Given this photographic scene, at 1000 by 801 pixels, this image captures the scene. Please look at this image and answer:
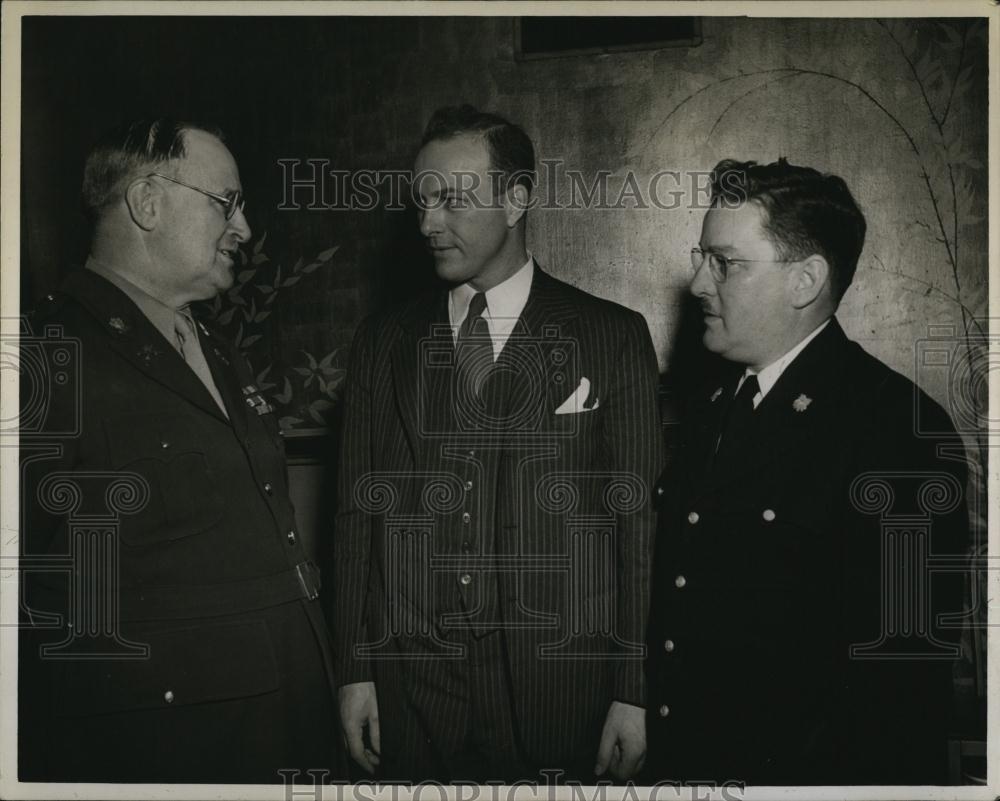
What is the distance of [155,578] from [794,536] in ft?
4.34

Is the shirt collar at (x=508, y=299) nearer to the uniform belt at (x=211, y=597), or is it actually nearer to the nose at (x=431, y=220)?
the nose at (x=431, y=220)

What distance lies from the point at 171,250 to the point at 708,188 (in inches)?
46.5

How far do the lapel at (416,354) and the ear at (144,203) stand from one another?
1.89ft

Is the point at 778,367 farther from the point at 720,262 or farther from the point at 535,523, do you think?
the point at 535,523

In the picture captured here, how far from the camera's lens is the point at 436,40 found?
2.35 meters

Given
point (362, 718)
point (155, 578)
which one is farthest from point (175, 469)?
point (362, 718)

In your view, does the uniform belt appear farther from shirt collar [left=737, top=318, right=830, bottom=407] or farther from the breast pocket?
shirt collar [left=737, top=318, right=830, bottom=407]

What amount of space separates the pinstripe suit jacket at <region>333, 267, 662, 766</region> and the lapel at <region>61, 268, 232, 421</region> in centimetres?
36

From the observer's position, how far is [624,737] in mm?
2100

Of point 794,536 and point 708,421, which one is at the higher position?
point 708,421

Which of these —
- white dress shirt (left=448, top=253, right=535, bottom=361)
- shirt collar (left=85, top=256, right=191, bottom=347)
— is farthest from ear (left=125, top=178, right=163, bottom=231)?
white dress shirt (left=448, top=253, right=535, bottom=361)

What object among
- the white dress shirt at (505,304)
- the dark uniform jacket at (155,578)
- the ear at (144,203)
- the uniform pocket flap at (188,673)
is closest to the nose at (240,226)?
the ear at (144,203)

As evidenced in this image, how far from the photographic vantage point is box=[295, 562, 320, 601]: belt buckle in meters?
2.20

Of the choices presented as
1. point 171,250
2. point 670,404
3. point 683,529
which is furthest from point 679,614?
point 171,250
